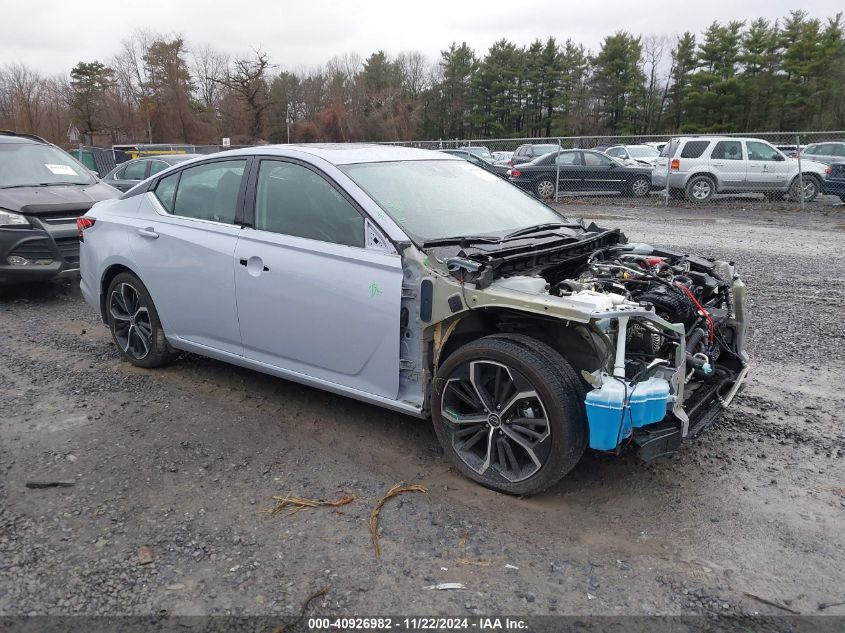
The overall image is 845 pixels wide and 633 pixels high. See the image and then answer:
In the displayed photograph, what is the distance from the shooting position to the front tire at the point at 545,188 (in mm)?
19183

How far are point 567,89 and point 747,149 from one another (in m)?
52.6

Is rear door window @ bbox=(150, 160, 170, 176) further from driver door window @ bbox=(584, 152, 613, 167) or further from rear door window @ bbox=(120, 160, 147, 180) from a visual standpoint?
driver door window @ bbox=(584, 152, 613, 167)

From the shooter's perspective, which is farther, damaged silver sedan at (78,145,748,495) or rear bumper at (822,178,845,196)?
rear bumper at (822,178,845,196)

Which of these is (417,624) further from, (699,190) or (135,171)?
(699,190)

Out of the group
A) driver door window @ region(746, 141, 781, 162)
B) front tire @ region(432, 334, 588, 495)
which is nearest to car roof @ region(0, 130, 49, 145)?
front tire @ region(432, 334, 588, 495)

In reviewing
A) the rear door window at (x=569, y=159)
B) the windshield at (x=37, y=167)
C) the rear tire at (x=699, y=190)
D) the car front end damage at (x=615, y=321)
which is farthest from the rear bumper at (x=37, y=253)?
the rear tire at (x=699, y=190)

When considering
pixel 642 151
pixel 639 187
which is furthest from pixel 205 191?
pixel 642 151

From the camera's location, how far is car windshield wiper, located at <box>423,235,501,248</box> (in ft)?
Answer: 12.4

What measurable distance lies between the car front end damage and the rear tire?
47.5 feet

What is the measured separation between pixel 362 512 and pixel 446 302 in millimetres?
1128

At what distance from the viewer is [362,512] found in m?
3.34

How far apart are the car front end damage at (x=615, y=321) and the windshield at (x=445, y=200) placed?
242 millimetres

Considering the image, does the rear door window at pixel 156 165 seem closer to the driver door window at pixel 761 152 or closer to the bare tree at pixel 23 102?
the driver door window at pixel 761 152

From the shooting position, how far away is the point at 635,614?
259 cm
